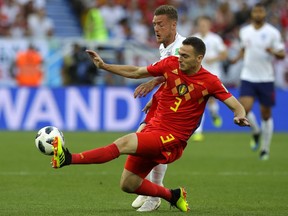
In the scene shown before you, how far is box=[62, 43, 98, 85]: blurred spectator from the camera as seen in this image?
2220 centimetres

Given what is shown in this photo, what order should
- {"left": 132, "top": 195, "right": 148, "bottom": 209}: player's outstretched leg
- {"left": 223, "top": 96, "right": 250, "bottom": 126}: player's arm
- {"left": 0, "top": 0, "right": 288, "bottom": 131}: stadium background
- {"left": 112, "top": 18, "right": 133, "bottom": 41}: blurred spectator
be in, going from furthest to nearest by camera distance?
{"left": 112, "top": 18, "right": 133, "bottom": 41}: blurred spectator
{"left": 0, "top": 0, "right": 288, "bottom": 131}: stadium background
{"left": 132, "top": 195, "right": 148, "bottom": 209}: player's outstretched leg
{"left": 223, "top": 96, "right": 250, "bottom": 126}: player's arm

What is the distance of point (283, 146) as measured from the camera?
59.2 feet

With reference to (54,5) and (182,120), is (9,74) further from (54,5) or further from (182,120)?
(182,120)

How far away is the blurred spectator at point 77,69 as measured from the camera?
22.2 m

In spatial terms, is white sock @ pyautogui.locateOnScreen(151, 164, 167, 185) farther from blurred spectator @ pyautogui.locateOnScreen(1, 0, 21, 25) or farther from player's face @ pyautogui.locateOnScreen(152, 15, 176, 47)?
blurred spectator @ pyautogui.locateOnScreen(1, 0, 21, 25)

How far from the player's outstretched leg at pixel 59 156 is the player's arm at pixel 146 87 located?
128cm

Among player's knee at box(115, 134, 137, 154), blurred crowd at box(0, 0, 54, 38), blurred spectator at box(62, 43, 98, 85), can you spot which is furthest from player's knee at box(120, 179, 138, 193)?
blurred crowd at box(0, 0, 54, 38)

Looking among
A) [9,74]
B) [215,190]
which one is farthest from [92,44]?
[215,190]

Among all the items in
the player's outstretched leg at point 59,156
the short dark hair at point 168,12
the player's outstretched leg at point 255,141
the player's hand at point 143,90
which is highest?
the short dark hair at point 168,12

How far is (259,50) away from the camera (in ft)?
52.0

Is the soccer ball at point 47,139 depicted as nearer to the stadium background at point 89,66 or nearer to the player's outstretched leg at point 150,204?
the player's outstretched leg at point 150,204

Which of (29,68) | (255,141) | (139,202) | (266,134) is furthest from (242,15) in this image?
(139,202)

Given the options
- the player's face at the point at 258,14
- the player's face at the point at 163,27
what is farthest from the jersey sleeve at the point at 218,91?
the player's face at the point at 258,14

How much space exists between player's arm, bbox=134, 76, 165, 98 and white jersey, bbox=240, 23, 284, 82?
21.6ft
